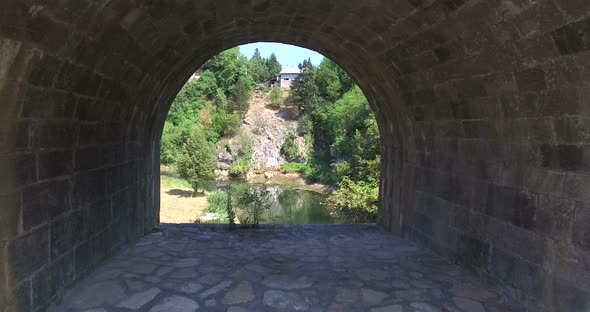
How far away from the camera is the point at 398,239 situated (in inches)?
252

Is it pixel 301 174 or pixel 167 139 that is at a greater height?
pixel 167 139

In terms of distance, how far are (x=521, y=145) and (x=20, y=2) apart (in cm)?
422

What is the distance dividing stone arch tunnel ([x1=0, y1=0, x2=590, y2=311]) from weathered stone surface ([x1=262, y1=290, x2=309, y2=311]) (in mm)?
1997

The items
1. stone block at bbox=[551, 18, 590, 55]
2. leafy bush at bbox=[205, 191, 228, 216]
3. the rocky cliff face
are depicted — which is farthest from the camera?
the rocky cliff face

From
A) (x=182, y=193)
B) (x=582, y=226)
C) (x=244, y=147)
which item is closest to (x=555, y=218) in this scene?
(x=582, y=226)

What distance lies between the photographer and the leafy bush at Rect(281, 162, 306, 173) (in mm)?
39241

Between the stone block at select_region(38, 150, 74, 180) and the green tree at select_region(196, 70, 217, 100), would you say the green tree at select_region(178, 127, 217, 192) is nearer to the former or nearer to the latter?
the stone block at select_region(38, 150, 74, 180)

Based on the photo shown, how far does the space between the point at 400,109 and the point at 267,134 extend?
1505 inches

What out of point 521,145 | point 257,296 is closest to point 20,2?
point 257,296

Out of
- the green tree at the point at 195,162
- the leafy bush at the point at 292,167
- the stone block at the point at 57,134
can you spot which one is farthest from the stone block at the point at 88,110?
the leafy bush at the point at 292,167

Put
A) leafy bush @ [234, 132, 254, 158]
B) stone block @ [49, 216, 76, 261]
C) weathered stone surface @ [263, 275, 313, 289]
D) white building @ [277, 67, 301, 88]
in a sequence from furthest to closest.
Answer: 1. white building @ [277, 67, 301, 88]
2. leafy bush @ [234, 132, 254, 158]
3. weathered stone surface @ [263, 275, 313, 289]
4. stone block @ [49, 216, 76, 261]

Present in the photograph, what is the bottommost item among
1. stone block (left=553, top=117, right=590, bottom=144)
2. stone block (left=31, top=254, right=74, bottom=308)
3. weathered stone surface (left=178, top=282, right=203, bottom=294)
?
weathered stone surface (left=178, top=282, right=203, bottom=294)

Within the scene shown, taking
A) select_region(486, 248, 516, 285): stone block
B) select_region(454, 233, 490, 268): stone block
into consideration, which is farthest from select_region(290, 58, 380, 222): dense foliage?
select_region(486, 248, 516, 285): stone block

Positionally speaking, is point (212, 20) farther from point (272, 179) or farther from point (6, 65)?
point (272, 179)
